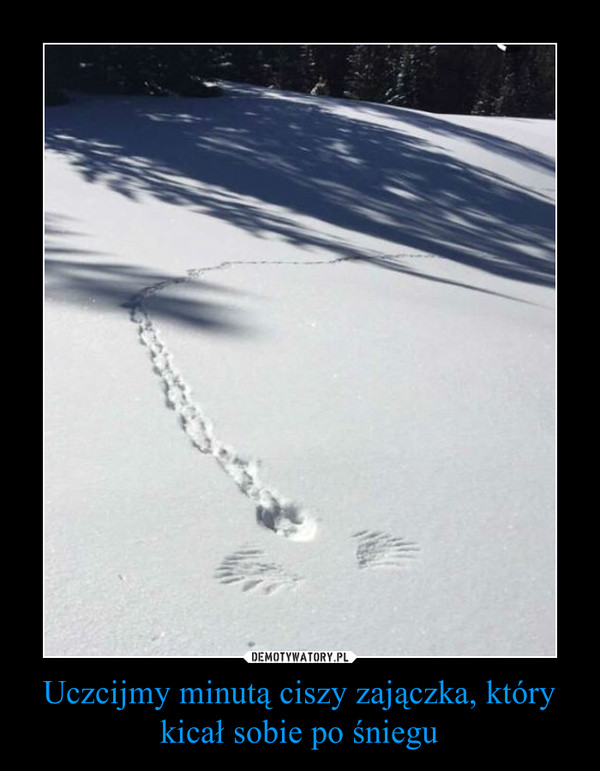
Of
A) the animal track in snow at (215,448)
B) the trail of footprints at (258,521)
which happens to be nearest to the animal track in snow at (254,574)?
the trail of footprints at (258,521)

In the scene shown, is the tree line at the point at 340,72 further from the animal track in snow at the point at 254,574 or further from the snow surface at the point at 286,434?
the animal track in snow at the point at 254,574

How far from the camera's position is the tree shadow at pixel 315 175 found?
508 centimetres

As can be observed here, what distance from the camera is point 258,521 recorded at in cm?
192

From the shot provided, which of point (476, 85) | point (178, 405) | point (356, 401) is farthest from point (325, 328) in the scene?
point (476, 85)

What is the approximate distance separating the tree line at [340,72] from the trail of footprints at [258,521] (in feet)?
20.3

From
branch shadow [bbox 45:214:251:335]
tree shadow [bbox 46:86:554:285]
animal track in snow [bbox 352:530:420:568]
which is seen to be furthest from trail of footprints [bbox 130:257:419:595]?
tree shadow [bbox 46:86:554:285]

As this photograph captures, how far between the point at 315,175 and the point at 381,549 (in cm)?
475

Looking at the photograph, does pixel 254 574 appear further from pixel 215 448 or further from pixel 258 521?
pixel 215 448

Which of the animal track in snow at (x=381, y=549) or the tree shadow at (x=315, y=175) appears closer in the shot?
the animal track in snow at (x=381, y=549)

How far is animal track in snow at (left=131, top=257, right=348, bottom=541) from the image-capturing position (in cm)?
192

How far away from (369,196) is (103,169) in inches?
73.6

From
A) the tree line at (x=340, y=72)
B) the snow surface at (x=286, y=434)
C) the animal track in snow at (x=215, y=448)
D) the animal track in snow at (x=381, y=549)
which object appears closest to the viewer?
the snow surface at (x=286, y=434)

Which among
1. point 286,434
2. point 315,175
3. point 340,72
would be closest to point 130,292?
point 286,434

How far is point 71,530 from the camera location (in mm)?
1818
